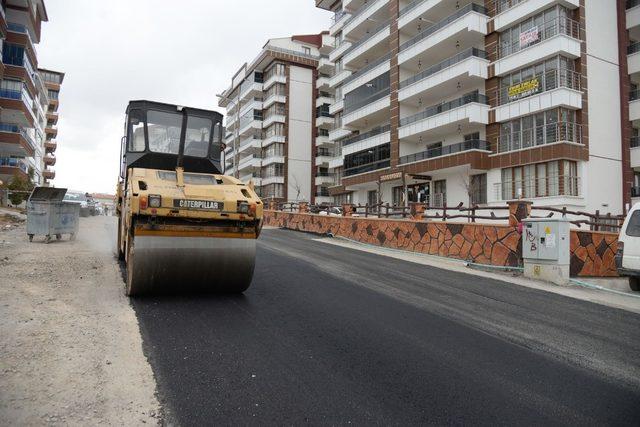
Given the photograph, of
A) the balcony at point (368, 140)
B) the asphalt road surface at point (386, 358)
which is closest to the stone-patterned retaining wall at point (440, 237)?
the asphalt road surface at point (386, 358)

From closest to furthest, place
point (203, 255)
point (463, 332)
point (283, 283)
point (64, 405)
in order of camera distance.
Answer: point (64, 405) → point (463, 332) → point (203, 255) → point (283, 283)

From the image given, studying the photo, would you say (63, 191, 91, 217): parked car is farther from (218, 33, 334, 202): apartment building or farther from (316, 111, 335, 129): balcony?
(316, 111, 335, 129): balcony

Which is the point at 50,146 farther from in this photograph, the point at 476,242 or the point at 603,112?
the point at 476,242

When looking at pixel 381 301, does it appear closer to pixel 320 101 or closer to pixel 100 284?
pixel 100 284

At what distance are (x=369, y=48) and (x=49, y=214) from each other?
33.7 m

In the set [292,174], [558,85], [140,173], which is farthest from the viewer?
[292,174]

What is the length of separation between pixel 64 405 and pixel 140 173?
4.37 meters

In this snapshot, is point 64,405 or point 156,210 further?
point 156,210

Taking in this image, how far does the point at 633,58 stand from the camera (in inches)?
1111

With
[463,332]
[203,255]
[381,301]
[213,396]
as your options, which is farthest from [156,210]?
[463,332]

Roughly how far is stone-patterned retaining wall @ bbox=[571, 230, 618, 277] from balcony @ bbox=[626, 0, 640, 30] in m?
22.9

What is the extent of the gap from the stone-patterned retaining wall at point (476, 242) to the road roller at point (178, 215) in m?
8.35

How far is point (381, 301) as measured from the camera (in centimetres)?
743

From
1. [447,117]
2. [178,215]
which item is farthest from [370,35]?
[178,215]
